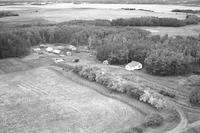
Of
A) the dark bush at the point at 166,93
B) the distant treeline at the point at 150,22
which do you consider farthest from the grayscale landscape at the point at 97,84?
the distant treeline at the point at 150,22

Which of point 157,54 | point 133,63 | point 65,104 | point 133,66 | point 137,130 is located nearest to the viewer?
point 137,130

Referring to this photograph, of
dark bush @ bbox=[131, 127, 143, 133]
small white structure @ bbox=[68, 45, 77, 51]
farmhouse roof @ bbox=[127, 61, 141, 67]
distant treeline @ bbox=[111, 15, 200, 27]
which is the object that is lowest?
dark bush @ bbox=[131, 127, 143, 133]

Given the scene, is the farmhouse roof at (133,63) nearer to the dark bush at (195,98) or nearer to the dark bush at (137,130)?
the dark bush at (195,98)

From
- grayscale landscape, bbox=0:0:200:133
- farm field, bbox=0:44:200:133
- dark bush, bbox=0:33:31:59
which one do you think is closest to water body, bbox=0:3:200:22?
grayscale landscape, bbox=0:0:200:133

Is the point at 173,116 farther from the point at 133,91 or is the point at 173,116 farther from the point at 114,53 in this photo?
the point at 114,53

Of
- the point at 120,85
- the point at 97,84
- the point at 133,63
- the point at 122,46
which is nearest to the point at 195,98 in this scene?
the point at 120,85

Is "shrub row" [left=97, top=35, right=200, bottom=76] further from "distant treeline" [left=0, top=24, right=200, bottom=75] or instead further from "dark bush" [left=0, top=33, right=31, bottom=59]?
"dark bush" [left=0, top=33, right=31, bottom=59]
